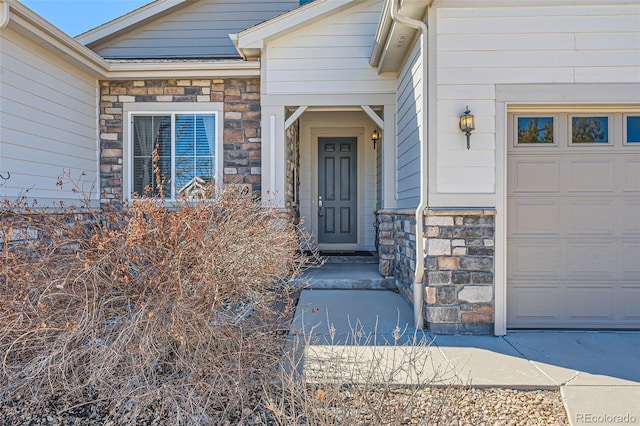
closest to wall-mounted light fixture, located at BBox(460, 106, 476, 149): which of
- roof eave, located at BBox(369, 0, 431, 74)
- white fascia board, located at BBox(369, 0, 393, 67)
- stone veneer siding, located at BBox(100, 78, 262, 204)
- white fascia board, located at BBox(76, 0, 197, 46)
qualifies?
roof eave, located at BBox(369, 0, 431, 74)

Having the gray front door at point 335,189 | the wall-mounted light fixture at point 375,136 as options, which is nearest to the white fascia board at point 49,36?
the gray front door at point 335,189

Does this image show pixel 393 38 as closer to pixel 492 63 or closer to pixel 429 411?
pixel 492 63

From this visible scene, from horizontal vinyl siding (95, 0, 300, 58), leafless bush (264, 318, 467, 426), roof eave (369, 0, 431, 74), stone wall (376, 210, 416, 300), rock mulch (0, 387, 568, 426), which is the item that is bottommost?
rock mulch (0, 387, 568, 426)

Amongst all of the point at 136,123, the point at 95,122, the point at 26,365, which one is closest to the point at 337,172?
the point at 136,123

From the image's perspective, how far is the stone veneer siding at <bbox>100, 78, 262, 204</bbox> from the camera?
6.65 m

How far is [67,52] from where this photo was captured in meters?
5.70

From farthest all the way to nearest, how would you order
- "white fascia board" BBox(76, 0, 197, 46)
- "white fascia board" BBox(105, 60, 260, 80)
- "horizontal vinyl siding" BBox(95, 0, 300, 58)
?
"horizontal vinyl siding" BBox(95, 0, 300, 58) < "white fascia board" BBox(76, 0, 197, 46) < "white fascia board" BBox(105, 60, 260, 80)

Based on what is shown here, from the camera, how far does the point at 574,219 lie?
4301 mm

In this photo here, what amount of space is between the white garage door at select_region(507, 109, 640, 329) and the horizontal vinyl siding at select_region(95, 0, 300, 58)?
572cm

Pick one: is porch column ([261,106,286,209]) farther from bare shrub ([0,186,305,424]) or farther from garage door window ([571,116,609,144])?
garage door window ([571,116,609,144])

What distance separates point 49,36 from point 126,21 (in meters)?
2.83

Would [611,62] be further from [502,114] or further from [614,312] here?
[614,312]

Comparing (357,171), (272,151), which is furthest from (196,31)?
(357,171)

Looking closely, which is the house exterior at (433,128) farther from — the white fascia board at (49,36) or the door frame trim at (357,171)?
the door frame trim at (357,171)
